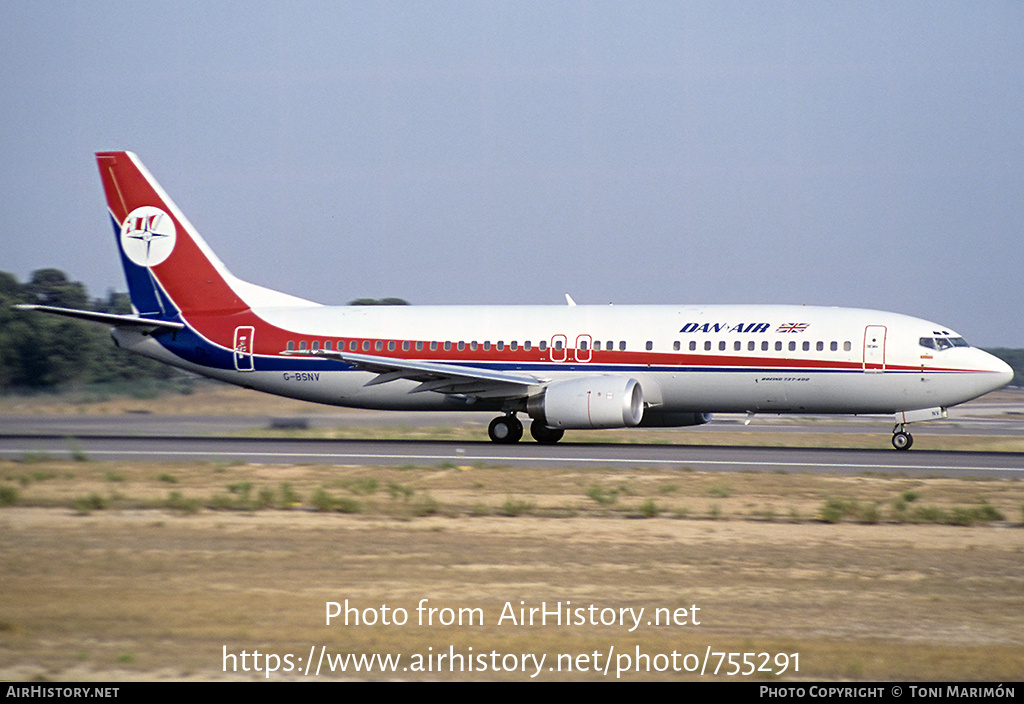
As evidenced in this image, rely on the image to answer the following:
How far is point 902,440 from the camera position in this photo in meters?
29.2

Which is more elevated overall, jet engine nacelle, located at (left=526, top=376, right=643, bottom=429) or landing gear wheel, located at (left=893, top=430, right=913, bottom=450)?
jet engine nacelle, located at (left=526, top=376, right=643, bottom=429)

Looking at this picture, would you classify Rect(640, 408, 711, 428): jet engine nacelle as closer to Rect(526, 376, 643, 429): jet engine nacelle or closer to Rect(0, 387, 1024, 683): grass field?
Rect(526, 376, 643, 429): jet engine nacelle

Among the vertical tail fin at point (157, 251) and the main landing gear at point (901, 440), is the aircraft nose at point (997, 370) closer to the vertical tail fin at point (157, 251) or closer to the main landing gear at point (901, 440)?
the main landing gear at point (901, 440)

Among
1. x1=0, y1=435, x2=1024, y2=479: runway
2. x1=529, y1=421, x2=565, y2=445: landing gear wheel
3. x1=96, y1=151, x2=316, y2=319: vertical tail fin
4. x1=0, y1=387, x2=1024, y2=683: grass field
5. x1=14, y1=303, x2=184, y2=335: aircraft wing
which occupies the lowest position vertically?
x1=0, y1=387, x2=1024, y2=683: grass field

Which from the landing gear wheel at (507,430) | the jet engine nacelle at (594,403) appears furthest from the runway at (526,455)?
the jet engine nacelle at (594,403)

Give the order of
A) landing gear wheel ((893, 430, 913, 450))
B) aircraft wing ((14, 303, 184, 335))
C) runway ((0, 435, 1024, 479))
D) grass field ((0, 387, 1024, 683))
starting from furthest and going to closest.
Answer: aircraft wing ((14, 303, 184, 335))
landing gear wheel ((893, 430, 913, 450))
runway ((0, 435, 1024, 479))
grass field ((0, 387, 1024, 683))

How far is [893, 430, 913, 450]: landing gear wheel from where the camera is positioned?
1145 inches

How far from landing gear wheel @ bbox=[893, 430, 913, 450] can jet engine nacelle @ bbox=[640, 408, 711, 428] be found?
5.40m

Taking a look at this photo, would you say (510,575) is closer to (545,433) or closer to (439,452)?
(439,452)

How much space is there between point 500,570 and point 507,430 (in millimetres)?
18447

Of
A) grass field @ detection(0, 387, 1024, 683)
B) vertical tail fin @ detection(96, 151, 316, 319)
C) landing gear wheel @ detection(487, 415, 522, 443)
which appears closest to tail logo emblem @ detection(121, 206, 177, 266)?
vertical tail fin @ detection(96, 151, 316, 319)

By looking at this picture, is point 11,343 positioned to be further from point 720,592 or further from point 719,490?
point 720,592

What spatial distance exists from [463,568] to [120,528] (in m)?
5.27

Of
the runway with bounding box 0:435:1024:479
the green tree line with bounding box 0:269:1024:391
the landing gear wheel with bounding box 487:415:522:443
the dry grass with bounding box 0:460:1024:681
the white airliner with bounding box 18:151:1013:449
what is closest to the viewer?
the dry grass with bounding box 0:460:1024:681
